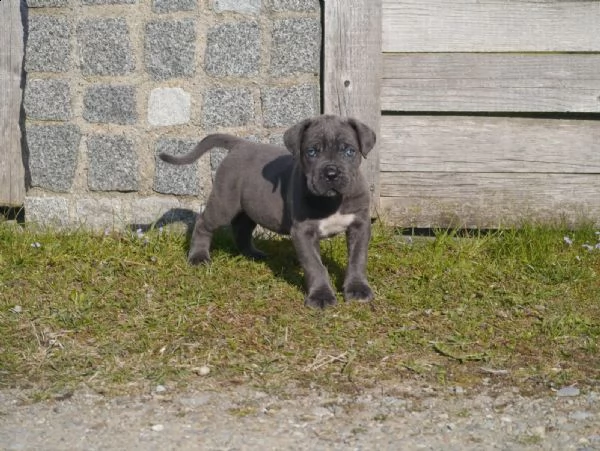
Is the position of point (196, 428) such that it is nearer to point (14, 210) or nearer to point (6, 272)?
point (6, 272)

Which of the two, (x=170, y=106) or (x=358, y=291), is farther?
(x=170, y=106)

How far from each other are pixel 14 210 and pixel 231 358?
3550mm

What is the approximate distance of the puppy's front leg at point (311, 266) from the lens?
4.38 meters

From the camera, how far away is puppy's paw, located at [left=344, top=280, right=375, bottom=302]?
4.42m

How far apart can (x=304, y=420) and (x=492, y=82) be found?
318 cm

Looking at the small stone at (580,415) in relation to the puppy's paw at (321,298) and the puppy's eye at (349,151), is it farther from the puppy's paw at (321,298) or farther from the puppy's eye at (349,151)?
the puppy's eye at (349,151)

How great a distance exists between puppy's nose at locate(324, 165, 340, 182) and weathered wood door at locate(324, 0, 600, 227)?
1418 millimetres

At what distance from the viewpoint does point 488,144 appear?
5.64 meters

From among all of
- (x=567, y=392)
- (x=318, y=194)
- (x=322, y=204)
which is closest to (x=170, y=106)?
(x=322, y=204)

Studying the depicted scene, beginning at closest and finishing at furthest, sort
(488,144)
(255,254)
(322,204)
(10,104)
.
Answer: (322,204), (255,254), (488,144), (10,104)

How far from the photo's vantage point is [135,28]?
5676 mm

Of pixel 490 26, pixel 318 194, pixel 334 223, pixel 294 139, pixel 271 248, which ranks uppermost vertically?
pixel 490 26

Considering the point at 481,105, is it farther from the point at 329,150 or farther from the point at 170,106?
the point at 170,106

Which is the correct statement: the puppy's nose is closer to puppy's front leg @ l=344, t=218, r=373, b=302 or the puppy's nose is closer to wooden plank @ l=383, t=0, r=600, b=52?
puppy's front leg @ l=344, t=218, r=373, b=302
